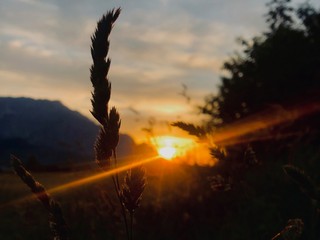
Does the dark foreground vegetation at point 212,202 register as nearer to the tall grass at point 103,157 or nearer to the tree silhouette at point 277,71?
the tall grass at point 103,157

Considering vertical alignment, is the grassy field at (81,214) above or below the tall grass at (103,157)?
below

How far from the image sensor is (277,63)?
2844cm

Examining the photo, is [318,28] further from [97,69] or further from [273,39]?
[97,69]

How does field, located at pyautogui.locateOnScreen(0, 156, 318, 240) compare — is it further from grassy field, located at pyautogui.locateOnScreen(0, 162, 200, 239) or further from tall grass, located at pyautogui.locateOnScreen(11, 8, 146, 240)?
tall grass, located at pyautogui.locateOnScreen(11, 8, 146, 240)

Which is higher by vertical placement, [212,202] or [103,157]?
[103,157]

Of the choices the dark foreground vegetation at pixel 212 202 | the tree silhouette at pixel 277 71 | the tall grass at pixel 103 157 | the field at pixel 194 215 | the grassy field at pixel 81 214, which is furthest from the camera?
the tree silhouette at pixel 277 71

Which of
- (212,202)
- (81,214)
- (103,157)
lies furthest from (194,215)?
(103,157)

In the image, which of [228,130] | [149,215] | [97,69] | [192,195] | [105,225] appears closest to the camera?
[97,69]

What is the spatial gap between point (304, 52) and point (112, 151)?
93.2 feet

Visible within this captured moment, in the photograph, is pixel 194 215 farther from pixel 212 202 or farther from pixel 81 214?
pixel 81 214

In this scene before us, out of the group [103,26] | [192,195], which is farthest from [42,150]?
[103,26]

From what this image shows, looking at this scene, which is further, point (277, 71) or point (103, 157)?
point (277, 71)

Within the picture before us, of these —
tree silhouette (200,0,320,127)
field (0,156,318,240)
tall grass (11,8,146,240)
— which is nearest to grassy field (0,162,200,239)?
field (0,156,318,240)

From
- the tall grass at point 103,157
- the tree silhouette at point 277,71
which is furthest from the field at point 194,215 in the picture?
the tree silhouette at point 277,71
